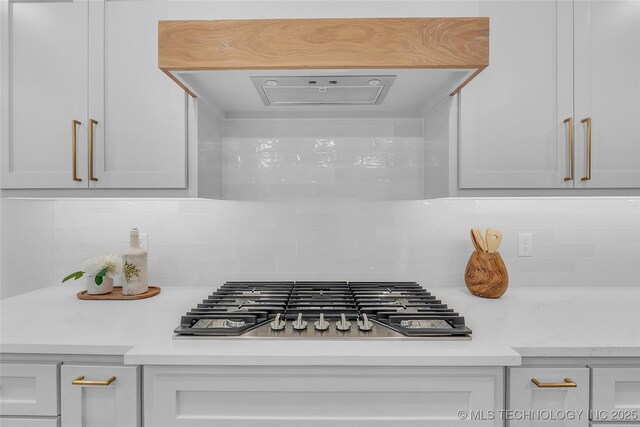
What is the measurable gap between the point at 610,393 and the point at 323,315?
34.1 inches

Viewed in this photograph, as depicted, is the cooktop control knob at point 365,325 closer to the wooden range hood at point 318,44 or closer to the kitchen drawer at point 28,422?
the wooden range hood at point 318,44

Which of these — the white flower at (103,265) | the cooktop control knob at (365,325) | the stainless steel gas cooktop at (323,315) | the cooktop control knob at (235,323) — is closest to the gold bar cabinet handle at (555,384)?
the stainless steel gas cooktop at (323,315)

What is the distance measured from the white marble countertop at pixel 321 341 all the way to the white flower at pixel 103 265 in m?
0.13

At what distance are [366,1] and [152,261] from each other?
1521 millimetres

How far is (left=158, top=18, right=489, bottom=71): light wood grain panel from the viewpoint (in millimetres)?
1056

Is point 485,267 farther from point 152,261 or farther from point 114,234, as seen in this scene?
point 114,234

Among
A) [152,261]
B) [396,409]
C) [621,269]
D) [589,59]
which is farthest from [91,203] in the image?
[621,269]

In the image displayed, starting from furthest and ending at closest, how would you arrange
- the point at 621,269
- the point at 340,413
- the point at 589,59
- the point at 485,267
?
1. the point at 621,269
2. the point at 485,267
3. the point at 589,59
4. the point at 340,413

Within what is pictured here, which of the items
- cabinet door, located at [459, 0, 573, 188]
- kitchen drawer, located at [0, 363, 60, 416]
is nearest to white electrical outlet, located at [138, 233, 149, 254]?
kitchen drawer, located at [0, 363, 60, 416]

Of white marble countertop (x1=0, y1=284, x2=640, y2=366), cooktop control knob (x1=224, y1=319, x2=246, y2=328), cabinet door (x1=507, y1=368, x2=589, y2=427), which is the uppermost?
cooktop control knob (x1=224, y1=319, x2=246, y2=328)

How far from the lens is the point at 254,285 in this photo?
Result: 1587 millimetres

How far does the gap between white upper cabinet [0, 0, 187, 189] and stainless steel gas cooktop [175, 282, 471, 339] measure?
0.54 meters

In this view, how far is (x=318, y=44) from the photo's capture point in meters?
1.07

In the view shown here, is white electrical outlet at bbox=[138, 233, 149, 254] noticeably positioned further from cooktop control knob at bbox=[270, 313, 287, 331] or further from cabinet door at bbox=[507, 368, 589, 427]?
cabinet door at bbox=[507, 368, 589, 427]
